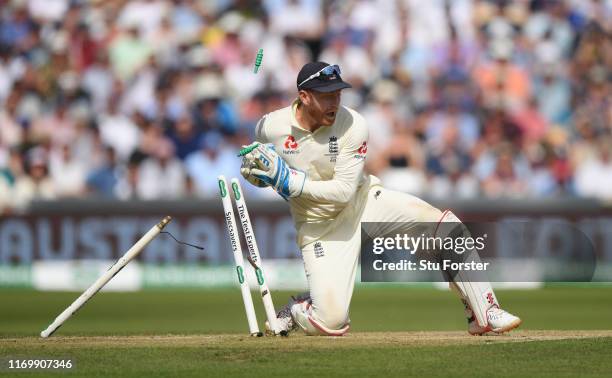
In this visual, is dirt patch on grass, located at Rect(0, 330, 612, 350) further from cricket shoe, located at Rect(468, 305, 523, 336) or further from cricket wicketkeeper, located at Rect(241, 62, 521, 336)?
cricket wicketkeeper, located at Rect(241, 62, 521, 336)

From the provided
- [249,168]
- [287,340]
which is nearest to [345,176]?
[249,168]

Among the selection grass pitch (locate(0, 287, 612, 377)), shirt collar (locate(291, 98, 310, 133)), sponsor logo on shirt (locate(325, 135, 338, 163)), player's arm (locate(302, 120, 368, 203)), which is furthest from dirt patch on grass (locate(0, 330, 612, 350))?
shirt collar (locate(291, 98, 310, 133))

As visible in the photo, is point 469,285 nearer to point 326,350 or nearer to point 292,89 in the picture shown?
point 326,350

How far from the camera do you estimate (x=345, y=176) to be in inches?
380

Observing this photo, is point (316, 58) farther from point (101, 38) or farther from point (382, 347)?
point (382, 347)

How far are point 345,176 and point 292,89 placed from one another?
930 cm

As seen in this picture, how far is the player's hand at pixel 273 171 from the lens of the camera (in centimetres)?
928

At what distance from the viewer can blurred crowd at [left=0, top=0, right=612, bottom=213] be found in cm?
1789

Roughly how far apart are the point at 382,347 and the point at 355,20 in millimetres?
11362

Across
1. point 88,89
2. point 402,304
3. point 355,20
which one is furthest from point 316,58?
point 402,304

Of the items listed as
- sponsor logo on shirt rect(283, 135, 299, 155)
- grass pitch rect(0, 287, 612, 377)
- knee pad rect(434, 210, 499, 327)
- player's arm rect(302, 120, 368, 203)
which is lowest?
grass pitch rect(0, 287, 612, 377)

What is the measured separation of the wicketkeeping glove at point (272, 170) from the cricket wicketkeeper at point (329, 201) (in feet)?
0.03

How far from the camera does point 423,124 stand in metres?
18.6

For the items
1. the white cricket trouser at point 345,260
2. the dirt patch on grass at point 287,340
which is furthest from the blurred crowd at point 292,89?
the white cricket trouser at point 345,260
